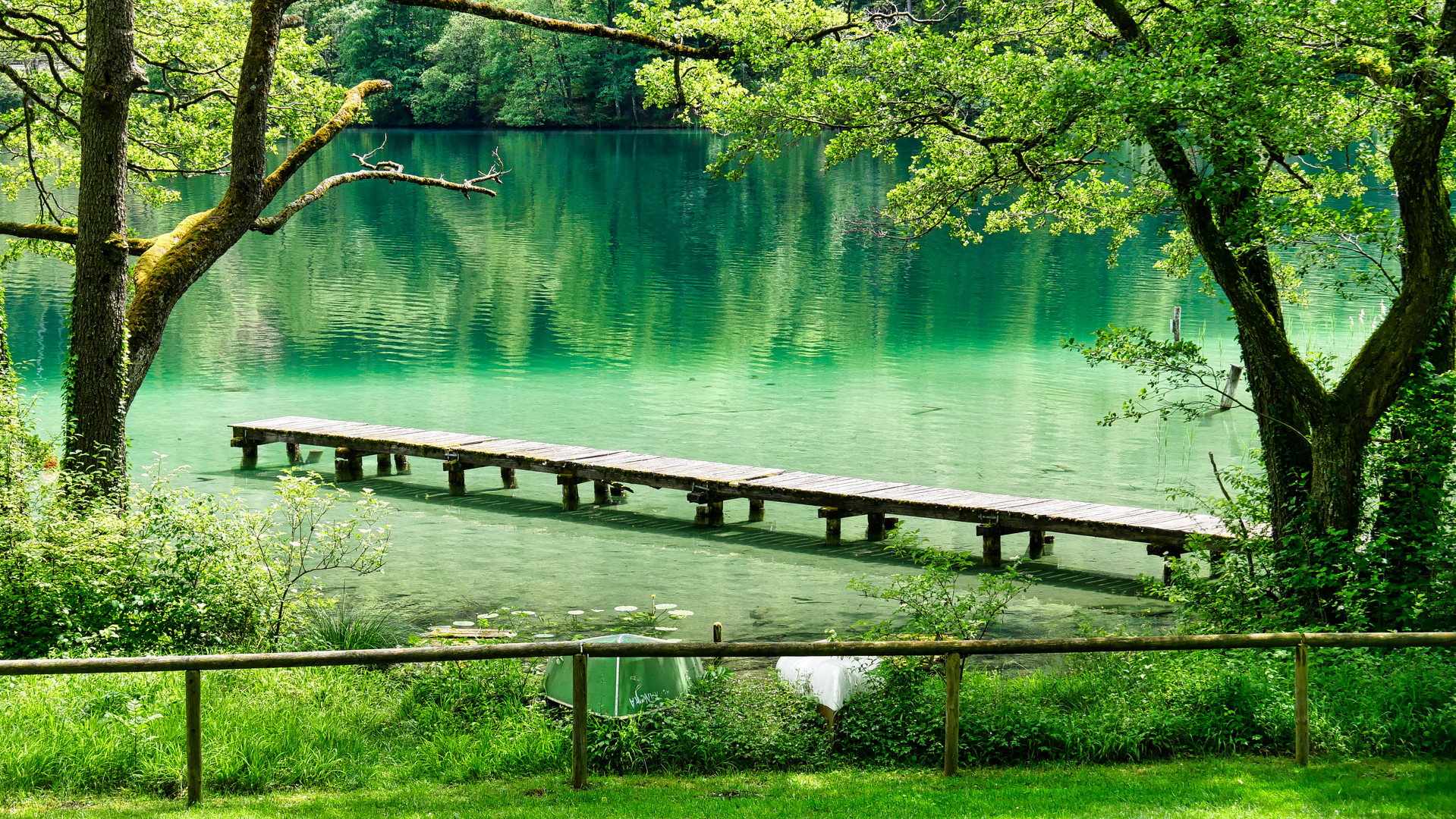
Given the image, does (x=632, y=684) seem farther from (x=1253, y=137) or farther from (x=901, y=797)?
(x=1253, y=137)

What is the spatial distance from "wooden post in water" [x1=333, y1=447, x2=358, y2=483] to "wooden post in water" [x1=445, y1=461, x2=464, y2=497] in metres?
1.94

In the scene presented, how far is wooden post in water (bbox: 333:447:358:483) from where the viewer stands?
20.4m

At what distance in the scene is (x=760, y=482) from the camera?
17359 millimetres

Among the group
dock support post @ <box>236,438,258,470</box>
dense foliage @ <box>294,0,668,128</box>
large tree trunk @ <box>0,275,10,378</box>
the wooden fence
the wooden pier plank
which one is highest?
dense foliage @ <box>294,0,668,128</box>

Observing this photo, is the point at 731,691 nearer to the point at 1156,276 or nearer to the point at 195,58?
the point at 195,58

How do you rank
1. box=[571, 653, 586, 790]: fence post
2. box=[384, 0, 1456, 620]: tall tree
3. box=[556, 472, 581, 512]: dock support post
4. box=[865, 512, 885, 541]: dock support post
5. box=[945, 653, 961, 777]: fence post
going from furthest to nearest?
box=[556, 472, 581, 512]: dock support post → box=[865, 512, 885, 541]: dock support post → box=[384, 0, 1456, 620]: tall tree → box=[945, 653, 961, 777]: fence post → box=[571, 653, 586, 790]: fence post

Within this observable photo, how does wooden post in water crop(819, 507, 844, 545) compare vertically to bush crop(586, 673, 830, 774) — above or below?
below

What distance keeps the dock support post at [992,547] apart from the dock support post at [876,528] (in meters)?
1.57

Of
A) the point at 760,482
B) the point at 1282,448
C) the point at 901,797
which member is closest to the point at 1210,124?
the point at 1282,448

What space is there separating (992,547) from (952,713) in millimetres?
8359

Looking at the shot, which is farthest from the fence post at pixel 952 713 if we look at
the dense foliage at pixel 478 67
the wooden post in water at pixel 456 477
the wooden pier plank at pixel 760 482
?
the dense foliage at pixel 478 67

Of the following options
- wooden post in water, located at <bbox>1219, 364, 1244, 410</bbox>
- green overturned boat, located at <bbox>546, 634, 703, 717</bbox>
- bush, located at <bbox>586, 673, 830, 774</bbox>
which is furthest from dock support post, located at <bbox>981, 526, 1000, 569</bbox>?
wooden post in water, located at <bbox>1219, 364, 1244, 410</bbox>

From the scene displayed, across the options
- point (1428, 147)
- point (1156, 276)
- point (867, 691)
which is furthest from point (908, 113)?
point (1156, 276)

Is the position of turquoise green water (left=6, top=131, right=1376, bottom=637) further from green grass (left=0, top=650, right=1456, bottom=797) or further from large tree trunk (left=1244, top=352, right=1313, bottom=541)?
green grass (left=0, top=650, right=1456, bottom=797)
